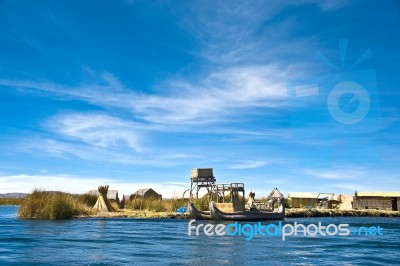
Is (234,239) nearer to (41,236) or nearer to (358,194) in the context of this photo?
(41,236)

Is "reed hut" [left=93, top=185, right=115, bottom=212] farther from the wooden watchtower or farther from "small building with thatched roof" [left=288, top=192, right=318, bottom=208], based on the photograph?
"small building with thatched roof" [left=288, top=192, right=318, bottom=208]

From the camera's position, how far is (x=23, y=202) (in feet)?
139

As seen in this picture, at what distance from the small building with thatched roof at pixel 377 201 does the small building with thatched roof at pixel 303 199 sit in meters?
7.86

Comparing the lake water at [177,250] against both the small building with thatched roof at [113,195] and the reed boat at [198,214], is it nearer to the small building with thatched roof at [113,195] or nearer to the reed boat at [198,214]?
the reed boat at [198,214]

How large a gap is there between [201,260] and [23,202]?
30678mm

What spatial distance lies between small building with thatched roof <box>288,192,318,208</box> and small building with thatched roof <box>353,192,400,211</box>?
7.86 m

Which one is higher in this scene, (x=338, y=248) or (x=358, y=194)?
(x=358, y=194)

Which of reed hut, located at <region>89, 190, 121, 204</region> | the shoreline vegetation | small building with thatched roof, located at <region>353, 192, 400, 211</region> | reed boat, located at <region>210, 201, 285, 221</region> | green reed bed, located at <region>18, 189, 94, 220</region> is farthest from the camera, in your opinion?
small building with thatched roof, located at <region>353, 192, 400, 211</region>

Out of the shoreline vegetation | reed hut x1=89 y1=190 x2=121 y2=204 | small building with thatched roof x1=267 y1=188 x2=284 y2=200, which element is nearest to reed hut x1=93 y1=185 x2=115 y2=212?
the shoreline vegetation

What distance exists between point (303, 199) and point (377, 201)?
12.7 meters

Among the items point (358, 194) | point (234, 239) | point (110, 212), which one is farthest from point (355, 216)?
point (234, 239)

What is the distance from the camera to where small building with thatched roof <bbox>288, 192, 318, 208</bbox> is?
7772 centimetres

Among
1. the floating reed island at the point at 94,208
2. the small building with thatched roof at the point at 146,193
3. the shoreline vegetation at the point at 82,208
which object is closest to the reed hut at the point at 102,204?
the floating reed island at the point at 94,208

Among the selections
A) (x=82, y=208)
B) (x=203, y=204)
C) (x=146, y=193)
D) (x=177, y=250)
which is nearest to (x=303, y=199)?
(x=146, y=193)
